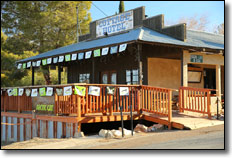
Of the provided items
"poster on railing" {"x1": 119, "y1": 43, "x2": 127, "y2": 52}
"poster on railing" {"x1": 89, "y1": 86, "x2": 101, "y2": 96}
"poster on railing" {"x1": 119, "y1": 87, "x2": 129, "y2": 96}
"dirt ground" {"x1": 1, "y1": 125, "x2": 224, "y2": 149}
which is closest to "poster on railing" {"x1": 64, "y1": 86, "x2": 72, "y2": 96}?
Answer: "poster on railing" {"x1": 89, "y1": 86, "x2": 101, "y2": 96}

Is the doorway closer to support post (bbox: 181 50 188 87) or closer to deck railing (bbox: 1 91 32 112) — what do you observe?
support post (bbox: 181 50 188 87)

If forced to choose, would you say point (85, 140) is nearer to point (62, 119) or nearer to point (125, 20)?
point (62, 119)

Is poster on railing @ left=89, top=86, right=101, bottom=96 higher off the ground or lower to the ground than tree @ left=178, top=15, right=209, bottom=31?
lower

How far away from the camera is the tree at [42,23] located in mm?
31234

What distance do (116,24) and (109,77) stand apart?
10.3ft

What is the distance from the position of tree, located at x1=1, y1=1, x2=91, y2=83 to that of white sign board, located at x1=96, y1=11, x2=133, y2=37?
12705 millimetres

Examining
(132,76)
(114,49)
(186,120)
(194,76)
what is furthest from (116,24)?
(186,120)

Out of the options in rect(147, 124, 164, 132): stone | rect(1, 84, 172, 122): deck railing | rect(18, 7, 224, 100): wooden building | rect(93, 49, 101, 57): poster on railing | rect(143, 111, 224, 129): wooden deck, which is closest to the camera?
rect(143, 111, 224, 129): wooden deck

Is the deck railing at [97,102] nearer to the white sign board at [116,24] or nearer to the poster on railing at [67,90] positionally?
Result: the poster on railing at [67,90]

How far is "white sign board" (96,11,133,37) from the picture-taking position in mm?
17953

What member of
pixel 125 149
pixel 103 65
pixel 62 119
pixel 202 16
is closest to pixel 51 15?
pixel 103 65

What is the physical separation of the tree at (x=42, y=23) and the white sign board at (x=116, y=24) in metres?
12.7

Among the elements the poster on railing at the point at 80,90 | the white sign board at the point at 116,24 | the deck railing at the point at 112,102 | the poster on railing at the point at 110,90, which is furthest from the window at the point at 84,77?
the poster on railing at the point at 80,90

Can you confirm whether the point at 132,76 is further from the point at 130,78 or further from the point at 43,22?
the point at 43,22
